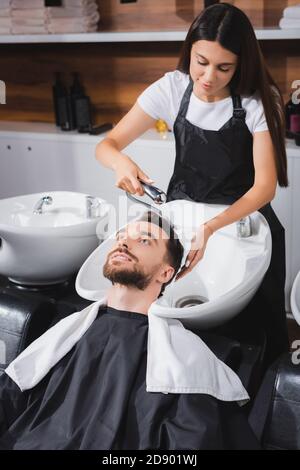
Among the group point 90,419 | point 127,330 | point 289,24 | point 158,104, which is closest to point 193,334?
point 127,330

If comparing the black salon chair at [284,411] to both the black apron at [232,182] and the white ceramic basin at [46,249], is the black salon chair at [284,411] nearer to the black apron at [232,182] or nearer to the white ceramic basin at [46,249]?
the black apron at [232,182]

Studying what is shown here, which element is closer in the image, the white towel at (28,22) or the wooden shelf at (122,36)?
the wooden shelf at (122,36)

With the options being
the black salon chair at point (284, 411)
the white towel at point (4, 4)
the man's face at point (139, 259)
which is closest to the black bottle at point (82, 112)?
the white towel at point (4, 4)

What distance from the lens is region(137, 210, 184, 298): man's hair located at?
168cm

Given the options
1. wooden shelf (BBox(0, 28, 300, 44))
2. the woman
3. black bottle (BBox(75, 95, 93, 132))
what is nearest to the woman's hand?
the woman

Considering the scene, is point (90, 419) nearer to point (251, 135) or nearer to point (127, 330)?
point (127, 330)

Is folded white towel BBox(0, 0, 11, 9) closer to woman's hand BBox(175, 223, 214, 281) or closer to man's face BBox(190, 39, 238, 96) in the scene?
man's face BBox(190, 39, 238, 96)

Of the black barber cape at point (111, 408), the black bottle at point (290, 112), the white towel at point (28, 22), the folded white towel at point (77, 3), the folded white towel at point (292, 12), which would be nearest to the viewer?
the black barber cape at point (111, 408)

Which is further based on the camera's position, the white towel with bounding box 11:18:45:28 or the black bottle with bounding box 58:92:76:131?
the black bottle with bounding box 58:92:76:131

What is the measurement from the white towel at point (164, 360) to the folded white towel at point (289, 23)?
1.47 metres

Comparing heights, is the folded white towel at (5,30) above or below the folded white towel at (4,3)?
below

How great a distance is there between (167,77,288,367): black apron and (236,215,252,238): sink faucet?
0.47 feet

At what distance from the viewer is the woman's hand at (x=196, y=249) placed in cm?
170

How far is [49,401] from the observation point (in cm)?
157
